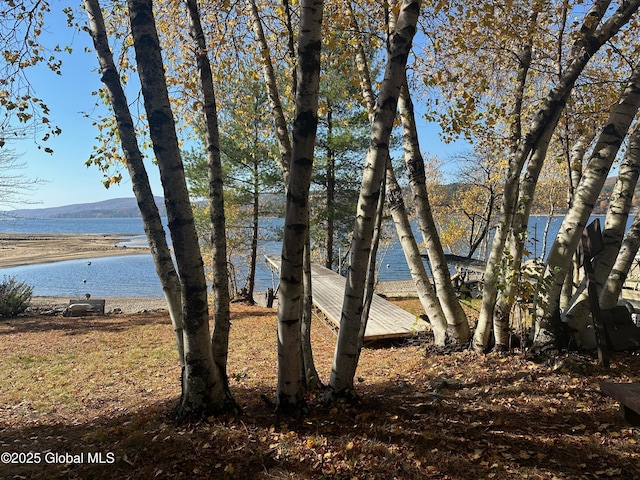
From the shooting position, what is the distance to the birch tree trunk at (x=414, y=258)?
496cm

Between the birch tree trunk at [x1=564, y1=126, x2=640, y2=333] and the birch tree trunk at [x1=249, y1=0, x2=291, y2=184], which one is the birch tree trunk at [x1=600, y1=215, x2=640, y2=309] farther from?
the birch tree trunk at [x1=249, y1=0, x2=291, y2=184]

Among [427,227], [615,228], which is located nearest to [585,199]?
[615,228]

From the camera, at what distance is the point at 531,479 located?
2.18 meters

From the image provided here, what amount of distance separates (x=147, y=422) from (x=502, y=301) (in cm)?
372

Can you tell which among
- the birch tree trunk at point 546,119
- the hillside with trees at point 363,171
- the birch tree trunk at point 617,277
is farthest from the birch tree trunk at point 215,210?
the birch tree trunk at point 617,277

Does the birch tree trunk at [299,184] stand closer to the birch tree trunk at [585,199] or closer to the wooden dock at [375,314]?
the wooden dock at [375,314]

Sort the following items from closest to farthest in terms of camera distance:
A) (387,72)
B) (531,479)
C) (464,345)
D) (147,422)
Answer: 1. (531,479)
2. (387,72)
3. (147,422)
4. (464,345)

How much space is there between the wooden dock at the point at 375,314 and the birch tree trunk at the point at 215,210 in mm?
2175

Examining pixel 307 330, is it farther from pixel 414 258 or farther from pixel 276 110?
Result: pixel 276 110

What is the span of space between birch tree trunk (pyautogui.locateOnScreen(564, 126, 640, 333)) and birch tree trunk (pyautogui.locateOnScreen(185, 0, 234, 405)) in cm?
362

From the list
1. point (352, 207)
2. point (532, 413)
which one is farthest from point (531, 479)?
point (352, 207)

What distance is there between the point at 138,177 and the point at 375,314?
19.2 ft

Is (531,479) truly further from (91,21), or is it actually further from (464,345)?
(91,21)

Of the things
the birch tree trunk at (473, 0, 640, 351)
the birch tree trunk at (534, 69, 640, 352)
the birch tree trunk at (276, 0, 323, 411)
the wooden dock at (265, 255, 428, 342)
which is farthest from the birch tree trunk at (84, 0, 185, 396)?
the birch tree trunk at (534, 69, 640, 352)
